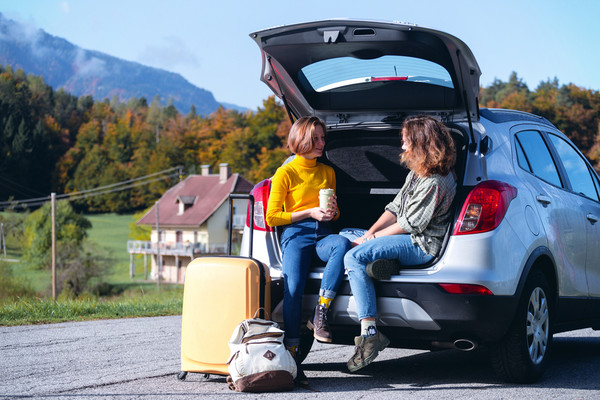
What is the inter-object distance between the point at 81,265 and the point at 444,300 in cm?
6081

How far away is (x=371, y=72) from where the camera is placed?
5.94 m

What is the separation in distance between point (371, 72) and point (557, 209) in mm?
1742

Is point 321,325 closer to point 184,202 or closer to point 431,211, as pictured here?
point 431,211

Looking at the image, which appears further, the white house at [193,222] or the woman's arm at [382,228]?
the white house at [193,222]

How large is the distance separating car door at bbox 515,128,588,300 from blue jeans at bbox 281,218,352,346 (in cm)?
144

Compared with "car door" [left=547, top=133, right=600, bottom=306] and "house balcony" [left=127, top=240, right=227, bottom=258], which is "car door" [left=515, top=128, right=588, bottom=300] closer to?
"car door" [left=547, top=133, right=600, bottom=306]

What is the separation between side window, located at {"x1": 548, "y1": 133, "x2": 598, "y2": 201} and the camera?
255 inches

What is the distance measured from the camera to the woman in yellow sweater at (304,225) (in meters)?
5.23

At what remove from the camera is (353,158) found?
254 inches

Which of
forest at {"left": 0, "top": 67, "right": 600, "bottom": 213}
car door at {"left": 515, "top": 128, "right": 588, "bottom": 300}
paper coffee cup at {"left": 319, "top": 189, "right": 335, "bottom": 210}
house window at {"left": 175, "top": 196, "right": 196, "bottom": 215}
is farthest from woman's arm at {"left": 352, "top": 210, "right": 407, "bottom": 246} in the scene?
house window at {"left": 175, "top": 196, "right": 196, "bottom": 215}

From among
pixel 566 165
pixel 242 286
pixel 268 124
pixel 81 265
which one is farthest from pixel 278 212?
pixel 268 124

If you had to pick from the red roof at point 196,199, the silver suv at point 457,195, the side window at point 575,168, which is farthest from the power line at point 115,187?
the silver suv at point 457,195

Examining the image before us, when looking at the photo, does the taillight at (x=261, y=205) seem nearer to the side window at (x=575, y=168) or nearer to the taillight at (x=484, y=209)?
the taillight at (x=484, y=209)

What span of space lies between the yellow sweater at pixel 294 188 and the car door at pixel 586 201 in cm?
206
